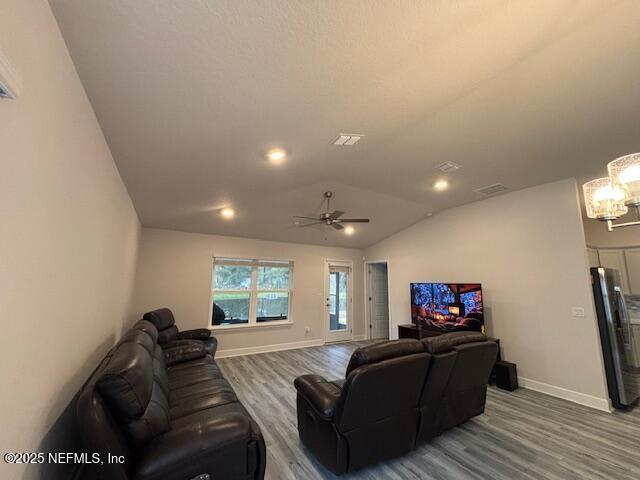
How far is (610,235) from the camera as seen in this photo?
183 inches

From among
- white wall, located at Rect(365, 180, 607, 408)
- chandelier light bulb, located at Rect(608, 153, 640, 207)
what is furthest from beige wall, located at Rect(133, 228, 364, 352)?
chandelier light bulb, located at Rect(608, 153, 640, 207)

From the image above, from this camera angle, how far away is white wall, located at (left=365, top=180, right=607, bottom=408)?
11.3 ft

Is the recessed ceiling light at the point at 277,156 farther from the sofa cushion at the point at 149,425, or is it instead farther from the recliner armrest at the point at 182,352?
the recliner armrest at the point at 182,352

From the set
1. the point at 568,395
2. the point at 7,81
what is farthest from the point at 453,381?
the point at 7,81

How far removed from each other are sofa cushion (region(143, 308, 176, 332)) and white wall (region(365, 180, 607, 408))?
5.00 meters

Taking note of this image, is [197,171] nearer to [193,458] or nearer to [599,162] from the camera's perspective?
[193,458]

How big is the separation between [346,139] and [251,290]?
4291mm

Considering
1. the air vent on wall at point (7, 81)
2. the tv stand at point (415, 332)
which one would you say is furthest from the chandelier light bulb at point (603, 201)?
the tv stand at point (415, 332)

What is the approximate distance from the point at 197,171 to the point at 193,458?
2.52 metres

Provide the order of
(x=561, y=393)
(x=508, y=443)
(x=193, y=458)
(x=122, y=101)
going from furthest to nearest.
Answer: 1. (x=561, y=393)
2. (x=508, y=443)
3. (x=122, y=101)
4. (x=193, y=458)

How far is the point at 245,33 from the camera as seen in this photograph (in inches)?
52.7

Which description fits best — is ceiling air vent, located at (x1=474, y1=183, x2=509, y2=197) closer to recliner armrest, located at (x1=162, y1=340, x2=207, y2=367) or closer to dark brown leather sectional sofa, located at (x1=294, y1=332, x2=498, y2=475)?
dark brown leather sectional sofa, located at (x1=294, y1=332, x2=498, y2=475)

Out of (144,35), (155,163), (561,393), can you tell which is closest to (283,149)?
(155,163)

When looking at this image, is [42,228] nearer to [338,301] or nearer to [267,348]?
[267,348]
